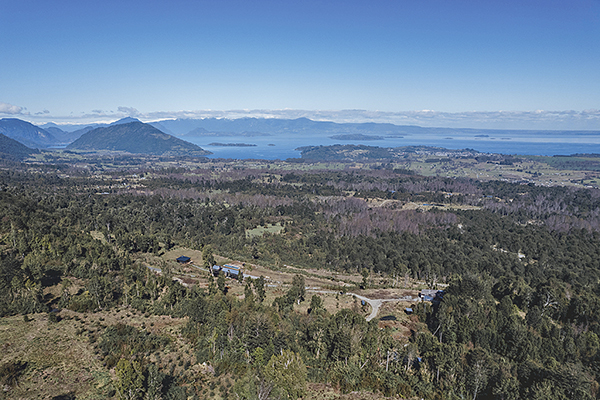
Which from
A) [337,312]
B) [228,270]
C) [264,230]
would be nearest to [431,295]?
[337,312]

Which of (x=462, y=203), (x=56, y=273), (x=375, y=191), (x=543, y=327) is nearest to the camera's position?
(x=543, y=327)

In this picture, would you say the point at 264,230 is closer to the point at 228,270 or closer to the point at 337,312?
the point at 228,270

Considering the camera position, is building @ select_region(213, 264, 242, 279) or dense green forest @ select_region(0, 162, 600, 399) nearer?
dense green forest @ select_region(0, 162, 600, 399)

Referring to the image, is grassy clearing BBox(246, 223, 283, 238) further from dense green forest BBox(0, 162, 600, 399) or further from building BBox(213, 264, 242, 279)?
building BBox(213, 264, 242, 279)

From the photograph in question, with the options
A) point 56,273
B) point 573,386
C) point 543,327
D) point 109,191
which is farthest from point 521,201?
point 109,191

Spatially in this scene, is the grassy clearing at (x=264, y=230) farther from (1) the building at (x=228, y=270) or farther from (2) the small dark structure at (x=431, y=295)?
(2) the small dark structure at (x=431, y=295)

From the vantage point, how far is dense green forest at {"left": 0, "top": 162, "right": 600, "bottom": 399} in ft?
116

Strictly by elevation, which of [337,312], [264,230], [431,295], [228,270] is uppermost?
[337,312]

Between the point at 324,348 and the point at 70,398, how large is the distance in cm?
2521

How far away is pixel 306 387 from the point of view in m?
34.9

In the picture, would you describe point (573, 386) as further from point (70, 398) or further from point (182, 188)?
point (182, 188)

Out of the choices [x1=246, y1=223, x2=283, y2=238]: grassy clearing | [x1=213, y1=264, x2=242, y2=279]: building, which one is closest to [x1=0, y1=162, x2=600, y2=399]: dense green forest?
[x1=246, y1=223, x2=283, y2=238]: grassy clearing

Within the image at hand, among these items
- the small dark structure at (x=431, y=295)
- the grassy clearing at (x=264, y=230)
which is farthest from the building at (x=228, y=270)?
the grassy clearing at (x=264, y=230)

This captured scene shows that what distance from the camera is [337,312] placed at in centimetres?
5122
